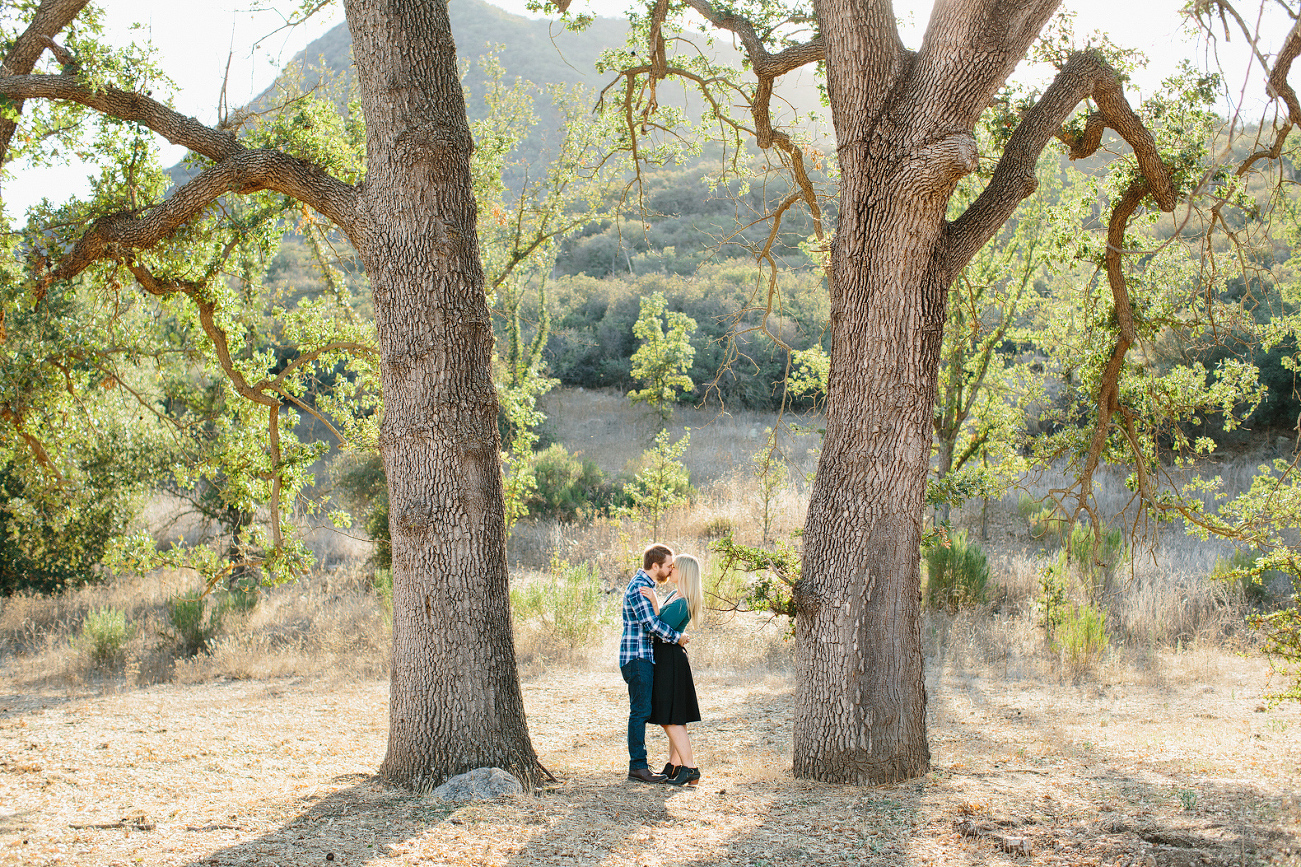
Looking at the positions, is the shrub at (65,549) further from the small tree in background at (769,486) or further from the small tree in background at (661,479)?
the small tree in background at (769,486)

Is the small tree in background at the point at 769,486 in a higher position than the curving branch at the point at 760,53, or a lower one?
lower

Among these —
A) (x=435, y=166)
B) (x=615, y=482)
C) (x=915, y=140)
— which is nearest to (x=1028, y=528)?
(x=615, y=482)

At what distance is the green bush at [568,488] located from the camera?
59.3 feet

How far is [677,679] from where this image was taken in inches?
209

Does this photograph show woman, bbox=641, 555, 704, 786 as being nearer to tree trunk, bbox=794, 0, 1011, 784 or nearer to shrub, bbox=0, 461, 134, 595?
tree trunk, bbox=794, 0, 1011, 784

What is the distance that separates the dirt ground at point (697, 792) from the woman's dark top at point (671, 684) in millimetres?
437

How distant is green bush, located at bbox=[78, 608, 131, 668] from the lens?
984 centimetres

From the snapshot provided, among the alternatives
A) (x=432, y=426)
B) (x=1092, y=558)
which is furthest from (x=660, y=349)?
(x=432, y=426)

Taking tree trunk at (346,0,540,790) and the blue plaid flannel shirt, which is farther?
the blue plaid flannel shirt

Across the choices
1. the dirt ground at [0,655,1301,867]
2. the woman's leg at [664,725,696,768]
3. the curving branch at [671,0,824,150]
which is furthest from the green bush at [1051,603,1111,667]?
the curving branch at [671,0,824,150]

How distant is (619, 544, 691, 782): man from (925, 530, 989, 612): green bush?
21.6 ft

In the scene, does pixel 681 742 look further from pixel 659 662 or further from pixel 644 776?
pixel 659 662

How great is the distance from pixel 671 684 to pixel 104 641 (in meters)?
7.91

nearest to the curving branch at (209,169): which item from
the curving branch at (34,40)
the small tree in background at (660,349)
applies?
the curving branch at (34,40)
